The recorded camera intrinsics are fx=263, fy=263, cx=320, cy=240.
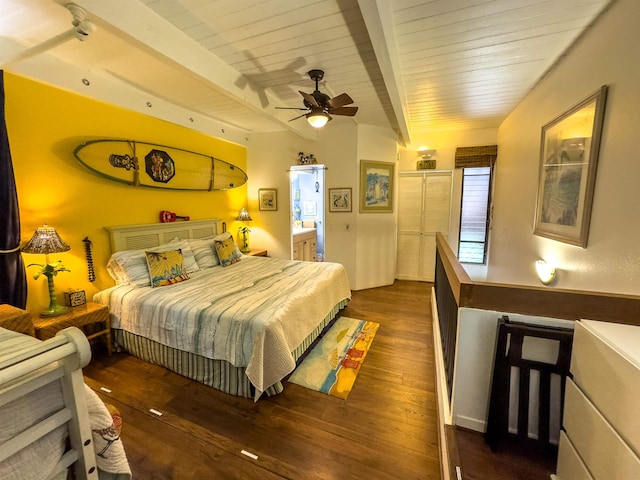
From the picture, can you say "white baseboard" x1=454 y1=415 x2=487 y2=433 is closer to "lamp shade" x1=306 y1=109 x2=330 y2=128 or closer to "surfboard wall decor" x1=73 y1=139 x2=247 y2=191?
"lamp shade" x1=306 y1=109 x2=330 y2=128

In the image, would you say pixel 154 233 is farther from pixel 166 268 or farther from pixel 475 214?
pixel 475 214

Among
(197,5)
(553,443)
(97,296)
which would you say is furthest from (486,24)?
(97,296)

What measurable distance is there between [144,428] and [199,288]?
3.72 ft

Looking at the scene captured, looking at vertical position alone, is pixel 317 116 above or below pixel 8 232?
above

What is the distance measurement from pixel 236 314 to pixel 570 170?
2.76 metres

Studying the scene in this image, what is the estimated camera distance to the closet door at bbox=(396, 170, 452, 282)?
15.6ft

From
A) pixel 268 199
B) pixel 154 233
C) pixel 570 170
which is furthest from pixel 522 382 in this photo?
pixel 268 199

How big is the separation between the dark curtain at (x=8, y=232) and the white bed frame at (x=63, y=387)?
190cm

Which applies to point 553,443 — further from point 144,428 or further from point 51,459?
point 144,428

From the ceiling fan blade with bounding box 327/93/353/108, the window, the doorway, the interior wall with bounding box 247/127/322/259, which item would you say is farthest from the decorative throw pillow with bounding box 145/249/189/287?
the window

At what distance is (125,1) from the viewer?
1.56 metres

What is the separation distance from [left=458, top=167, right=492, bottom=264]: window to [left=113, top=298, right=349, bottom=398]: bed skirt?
3.46m

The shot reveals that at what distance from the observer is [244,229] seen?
15.3ft

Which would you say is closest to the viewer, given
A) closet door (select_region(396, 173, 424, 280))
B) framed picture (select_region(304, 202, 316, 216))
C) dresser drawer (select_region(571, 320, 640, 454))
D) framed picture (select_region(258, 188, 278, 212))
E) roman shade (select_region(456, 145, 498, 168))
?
dresser drawer (select_region(571, 320, 640, 454))
